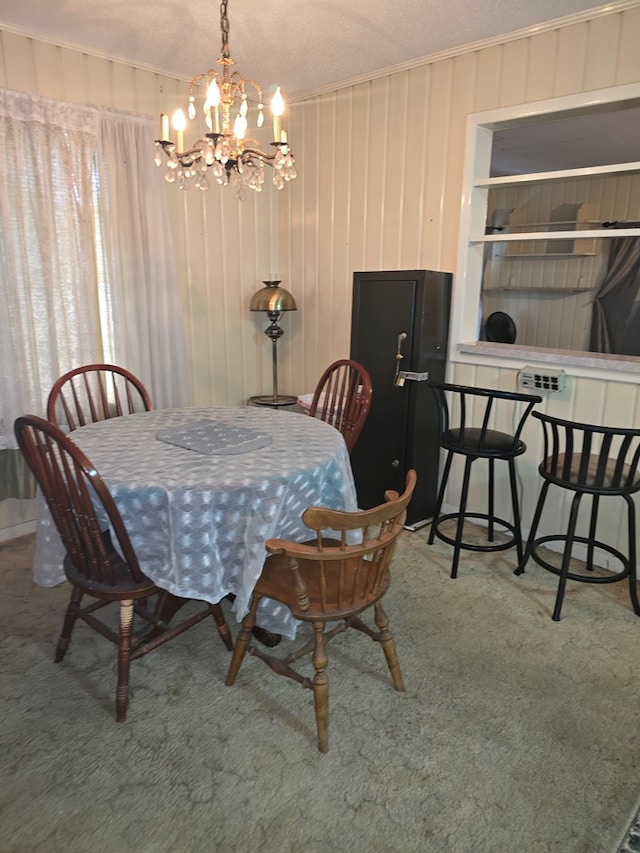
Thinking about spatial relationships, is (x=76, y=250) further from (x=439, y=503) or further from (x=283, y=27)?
(x=439, y=503)

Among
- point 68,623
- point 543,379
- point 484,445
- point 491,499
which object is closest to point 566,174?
point 543,379

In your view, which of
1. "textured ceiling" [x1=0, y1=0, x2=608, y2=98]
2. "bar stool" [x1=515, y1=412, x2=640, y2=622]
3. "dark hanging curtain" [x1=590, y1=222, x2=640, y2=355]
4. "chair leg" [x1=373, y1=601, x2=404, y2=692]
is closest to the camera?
"chair leg" [x1=373, y1=601, x2=404, y2=692]

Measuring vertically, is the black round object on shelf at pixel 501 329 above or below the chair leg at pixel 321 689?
above

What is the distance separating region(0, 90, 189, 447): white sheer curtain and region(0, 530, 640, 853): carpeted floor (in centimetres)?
136

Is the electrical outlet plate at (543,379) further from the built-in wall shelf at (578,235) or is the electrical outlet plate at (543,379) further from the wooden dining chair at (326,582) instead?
the wooden dining chair at (326,582)

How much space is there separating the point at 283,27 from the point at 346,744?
303cm

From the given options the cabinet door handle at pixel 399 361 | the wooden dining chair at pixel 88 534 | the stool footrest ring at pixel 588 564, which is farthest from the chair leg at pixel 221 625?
the cabinet door handle at pixel 399 361

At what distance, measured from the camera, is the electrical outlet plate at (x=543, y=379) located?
2771 millimetres

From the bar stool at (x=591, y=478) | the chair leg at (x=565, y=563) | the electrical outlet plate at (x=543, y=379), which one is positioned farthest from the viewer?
the electrical outlet plate at (x=543, y=379)

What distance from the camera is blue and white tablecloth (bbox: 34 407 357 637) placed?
1.74 metres

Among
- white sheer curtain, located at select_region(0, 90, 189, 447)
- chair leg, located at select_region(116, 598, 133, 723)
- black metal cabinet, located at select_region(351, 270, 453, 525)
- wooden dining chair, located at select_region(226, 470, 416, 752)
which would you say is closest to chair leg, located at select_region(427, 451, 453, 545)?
black metal cabinet, located at select_region(351, 270, 453, 525)

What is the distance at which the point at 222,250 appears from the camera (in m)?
3.74

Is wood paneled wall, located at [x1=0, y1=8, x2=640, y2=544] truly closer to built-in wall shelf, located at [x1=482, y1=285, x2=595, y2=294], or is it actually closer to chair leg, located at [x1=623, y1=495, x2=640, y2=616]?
chair leg, located at [x1=623, y1=495, x2=640, y2=616]

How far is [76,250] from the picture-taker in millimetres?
2977
